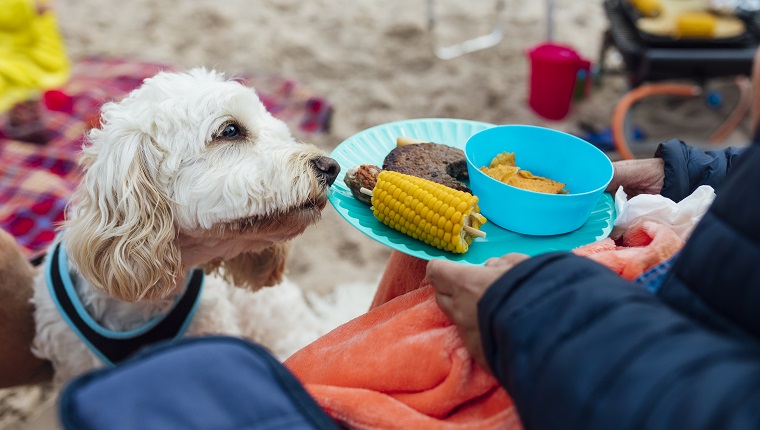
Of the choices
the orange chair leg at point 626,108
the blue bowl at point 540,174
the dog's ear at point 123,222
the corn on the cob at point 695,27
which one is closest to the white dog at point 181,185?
the dog's ear at point 123,222

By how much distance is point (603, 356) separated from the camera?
689 millimetres

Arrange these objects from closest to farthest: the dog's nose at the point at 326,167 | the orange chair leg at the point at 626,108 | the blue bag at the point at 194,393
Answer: the blue bag at the point at 194,393
the dog's nose at the point at 326,167
the orange chair leg at the point at 626,108

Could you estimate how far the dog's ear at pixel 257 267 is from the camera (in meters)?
1.62

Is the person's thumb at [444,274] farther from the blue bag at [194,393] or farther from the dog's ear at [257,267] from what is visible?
the dog's ear at [257,267]

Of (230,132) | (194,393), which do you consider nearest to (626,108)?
(230,132)

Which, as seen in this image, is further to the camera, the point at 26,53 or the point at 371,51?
the point at 371,51

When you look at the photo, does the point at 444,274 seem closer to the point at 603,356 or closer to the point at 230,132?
the point at 603,356

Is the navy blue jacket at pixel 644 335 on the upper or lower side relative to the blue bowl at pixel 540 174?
upper

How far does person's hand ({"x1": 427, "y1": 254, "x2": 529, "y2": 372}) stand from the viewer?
881 millimetres

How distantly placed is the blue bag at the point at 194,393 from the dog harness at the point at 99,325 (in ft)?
2.53

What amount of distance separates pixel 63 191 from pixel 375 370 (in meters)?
2.13

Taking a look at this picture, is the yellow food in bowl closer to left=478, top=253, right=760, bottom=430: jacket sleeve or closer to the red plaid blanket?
left=478, top=253, right=760, bottom=430: jacket sleeve

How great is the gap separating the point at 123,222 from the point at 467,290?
0.77m

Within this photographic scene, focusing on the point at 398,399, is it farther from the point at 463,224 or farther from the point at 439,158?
the point at 439,158
